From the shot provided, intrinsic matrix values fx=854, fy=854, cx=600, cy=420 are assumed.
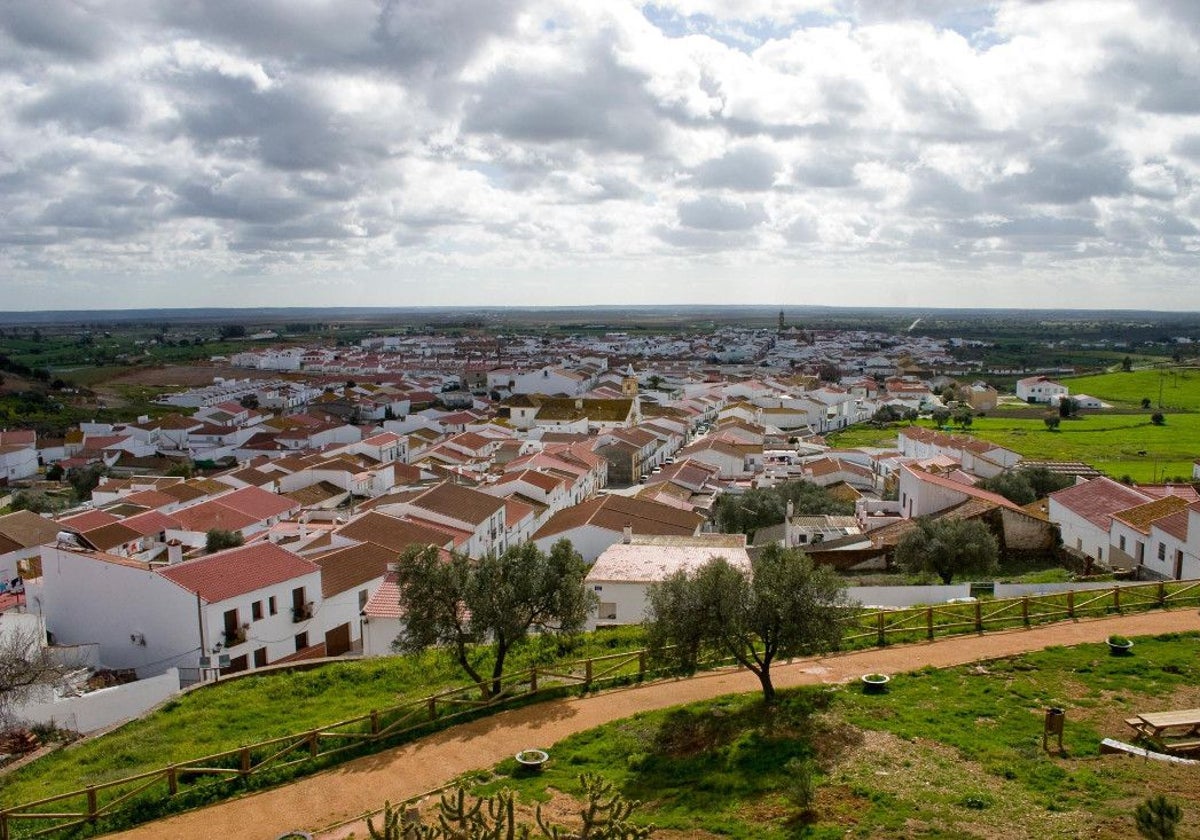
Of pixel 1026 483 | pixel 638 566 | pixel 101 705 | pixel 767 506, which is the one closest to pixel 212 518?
pixel 101 705

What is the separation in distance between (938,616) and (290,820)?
15779 millimetres

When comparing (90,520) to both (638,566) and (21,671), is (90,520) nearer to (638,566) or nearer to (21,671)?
(21,671)

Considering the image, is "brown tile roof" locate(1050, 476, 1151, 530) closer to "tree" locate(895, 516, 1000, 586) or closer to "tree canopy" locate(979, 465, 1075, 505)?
"tree" locate(895, 516, 1000, 586)

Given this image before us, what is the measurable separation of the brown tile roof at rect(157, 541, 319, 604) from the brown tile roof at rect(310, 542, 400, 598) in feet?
3.72

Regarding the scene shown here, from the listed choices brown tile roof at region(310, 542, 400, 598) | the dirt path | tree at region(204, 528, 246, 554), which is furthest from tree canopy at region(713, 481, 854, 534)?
the dirt path

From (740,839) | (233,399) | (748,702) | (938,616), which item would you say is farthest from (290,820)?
(233,399)

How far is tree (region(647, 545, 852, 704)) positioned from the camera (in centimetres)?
1558

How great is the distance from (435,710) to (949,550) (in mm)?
18983

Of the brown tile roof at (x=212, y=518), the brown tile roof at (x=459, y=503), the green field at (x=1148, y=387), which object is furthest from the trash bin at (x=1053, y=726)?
the green field at (x=1148, y=387)

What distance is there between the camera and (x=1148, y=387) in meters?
122

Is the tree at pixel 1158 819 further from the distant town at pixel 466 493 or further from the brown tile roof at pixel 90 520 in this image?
the brown tile roof at pixel 90 520

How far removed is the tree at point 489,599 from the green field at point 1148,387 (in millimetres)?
110492

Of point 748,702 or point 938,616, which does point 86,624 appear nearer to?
point 748,702

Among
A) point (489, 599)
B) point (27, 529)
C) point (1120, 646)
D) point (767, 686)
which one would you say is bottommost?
point (27, 529)
